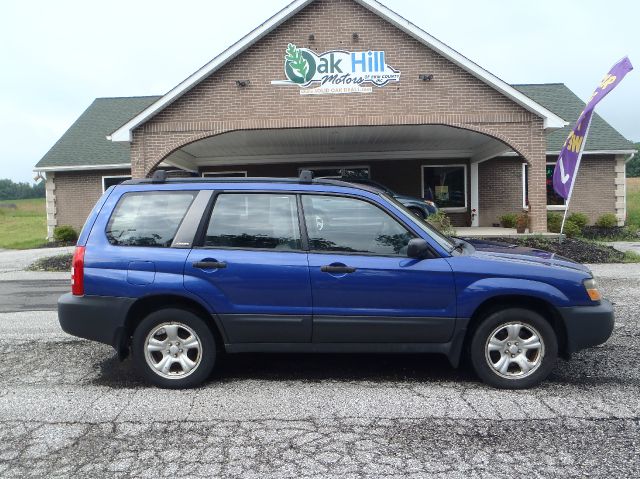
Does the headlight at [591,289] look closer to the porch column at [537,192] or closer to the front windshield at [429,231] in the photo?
the front windshield at [429,231]

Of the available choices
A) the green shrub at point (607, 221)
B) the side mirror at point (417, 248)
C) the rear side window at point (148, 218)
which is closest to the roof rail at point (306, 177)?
the rear side window at point (148, 218)

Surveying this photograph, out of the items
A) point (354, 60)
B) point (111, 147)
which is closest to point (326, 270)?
point (354, 60)

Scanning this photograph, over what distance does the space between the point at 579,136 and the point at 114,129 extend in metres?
16.6

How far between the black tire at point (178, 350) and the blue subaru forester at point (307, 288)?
1 centimetres

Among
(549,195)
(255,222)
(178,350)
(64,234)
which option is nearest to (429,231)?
(255,222)

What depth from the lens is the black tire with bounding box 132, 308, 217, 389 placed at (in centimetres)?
476

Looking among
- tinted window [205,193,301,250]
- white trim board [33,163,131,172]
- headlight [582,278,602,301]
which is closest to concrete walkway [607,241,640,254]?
→ headlight [582,278,602,301]

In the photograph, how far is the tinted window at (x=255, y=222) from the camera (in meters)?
4.84

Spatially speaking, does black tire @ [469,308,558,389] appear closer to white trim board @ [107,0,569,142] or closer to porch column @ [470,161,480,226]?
white trim board @ [107,0,569,142]

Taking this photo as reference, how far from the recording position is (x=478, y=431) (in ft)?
12.7

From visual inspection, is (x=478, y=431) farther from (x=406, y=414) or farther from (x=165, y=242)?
(x=165, y=242)

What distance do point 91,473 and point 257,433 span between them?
1.07 metres

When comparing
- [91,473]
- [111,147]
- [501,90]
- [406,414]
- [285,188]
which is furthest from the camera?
[111,147]

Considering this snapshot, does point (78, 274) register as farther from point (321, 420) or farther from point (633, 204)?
point (633, 204)
